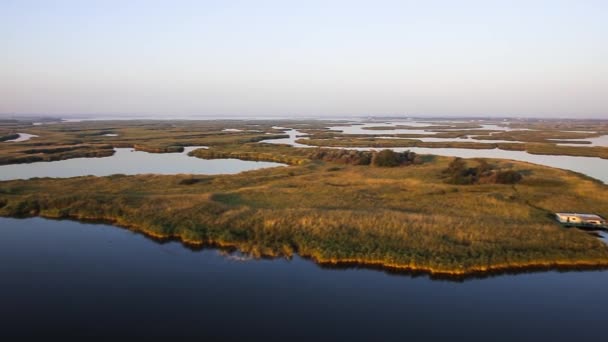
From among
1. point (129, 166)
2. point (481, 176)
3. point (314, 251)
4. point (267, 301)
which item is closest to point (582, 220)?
point (481, 176)

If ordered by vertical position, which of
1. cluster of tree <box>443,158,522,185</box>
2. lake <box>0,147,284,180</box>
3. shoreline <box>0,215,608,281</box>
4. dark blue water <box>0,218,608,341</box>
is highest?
cluster of tree <box>443,158,522,185</box>

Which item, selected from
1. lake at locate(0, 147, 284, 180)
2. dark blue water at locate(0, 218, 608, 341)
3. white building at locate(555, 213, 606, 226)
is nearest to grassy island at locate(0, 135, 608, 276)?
white building at locate(555, 213, 606, 226)

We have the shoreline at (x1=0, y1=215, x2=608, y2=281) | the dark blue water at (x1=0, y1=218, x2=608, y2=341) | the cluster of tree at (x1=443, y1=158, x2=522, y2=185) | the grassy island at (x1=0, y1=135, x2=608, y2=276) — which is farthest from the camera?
the cluster of tree at (x1=443, y1=158, x2=522, y2=185)

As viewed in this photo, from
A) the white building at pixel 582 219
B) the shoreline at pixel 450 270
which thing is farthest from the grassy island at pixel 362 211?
the white building at pixel 582 219

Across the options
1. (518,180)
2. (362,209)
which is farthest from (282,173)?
(518,180)

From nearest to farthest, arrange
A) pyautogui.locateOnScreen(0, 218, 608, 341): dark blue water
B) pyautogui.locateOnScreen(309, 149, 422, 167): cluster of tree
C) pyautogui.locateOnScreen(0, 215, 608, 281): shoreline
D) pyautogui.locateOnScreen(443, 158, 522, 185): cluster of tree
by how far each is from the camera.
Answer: pyautogui.locateOnScreen(0, 218, 608, 341): dark blue water, pyautogui.locateOnScreen(0, 215, 608, 281): shoreline, pyautogui.locateOnScreen(443, 158, 522, 185): cluster of tree, pyautogui.locateOnScreen(309, 149, 422, 167): cluster of tree

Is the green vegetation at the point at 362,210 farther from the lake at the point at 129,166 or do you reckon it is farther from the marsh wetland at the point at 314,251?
the lake at the point at 129,166

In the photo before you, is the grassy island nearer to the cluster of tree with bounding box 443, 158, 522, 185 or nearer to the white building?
the cluster of tree with bounding box 443, 158, 522, 185
